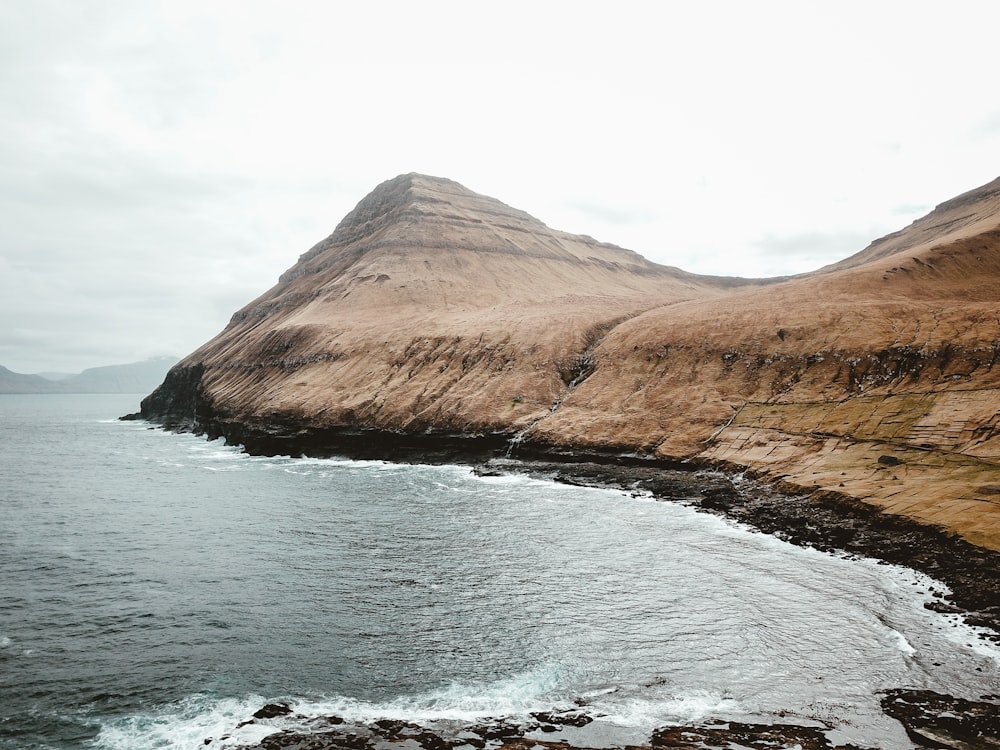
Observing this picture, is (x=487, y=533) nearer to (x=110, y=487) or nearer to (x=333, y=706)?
(x=333, y=706)

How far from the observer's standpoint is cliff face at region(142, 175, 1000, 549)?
165 ft

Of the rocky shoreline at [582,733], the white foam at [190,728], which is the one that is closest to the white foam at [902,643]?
the rocky shoreline at [582,733]

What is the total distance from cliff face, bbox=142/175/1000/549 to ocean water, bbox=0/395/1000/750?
13008 millimetres

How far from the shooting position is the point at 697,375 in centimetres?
7862

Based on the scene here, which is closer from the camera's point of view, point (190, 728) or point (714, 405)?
point (190, 728)

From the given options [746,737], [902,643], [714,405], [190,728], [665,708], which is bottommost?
[190,728]

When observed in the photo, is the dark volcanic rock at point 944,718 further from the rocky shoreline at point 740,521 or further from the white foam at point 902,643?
the white foam at point 902,643

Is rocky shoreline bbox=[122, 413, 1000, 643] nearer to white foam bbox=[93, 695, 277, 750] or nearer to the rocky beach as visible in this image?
the rocky beach

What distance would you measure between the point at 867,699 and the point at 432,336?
95176mm

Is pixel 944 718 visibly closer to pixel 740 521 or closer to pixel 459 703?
pixel 459 703

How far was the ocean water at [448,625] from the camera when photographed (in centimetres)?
2372

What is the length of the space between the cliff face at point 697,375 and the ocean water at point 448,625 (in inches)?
512

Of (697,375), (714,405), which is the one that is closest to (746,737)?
(714,405)

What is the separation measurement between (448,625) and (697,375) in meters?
56.8
